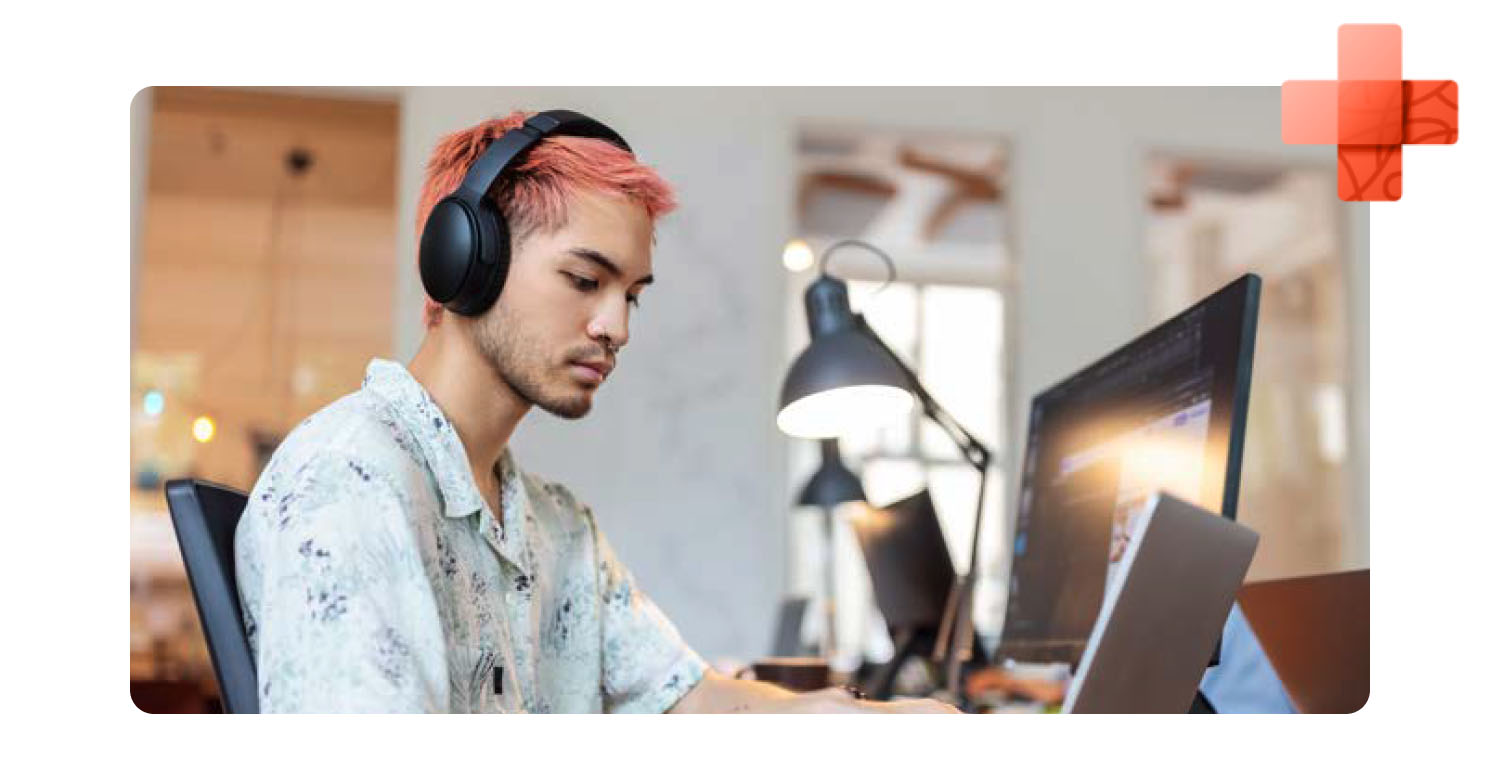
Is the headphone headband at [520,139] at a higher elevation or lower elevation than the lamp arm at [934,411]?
higher

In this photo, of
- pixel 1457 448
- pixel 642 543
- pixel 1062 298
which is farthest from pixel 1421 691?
pixel 1062 298

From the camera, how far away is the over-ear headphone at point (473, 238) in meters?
1.16

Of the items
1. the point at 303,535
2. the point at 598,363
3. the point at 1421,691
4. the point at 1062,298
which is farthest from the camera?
the point at 1062,298

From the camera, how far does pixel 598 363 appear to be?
1.22 m

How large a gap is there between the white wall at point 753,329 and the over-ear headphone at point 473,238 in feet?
5.51

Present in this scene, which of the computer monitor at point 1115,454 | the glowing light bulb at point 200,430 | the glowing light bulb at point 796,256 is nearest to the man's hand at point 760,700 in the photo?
the computer monitor at point 1115,454

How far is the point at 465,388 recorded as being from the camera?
1228 mm

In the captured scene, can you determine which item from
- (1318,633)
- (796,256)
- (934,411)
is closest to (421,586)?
(1318,633)

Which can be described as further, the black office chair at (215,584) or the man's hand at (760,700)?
the man's hand at (760,700)

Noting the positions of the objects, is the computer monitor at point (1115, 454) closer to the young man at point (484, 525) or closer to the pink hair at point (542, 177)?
the young man at point (484, 525)

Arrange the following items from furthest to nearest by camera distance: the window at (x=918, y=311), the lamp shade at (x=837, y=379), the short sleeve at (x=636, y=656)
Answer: the window at (x=918, y=311)
the lamp shade at (x=837, y=379)
the short sleeve at (x=636, y=656)
